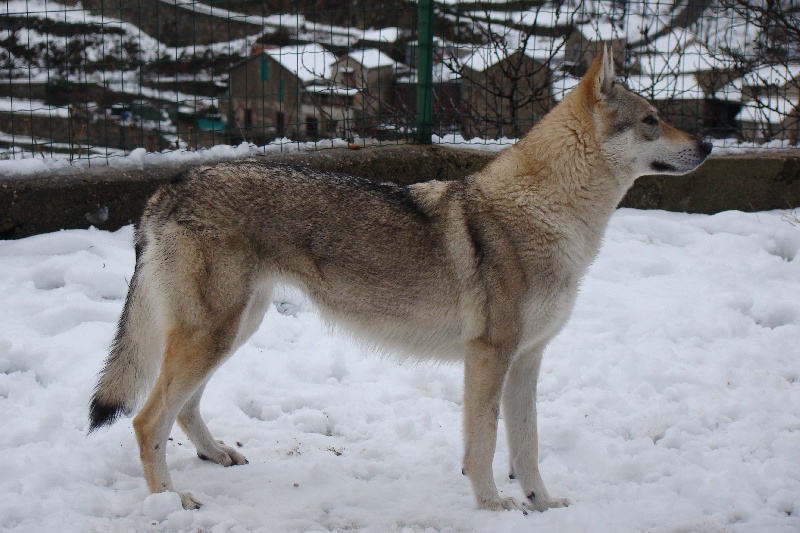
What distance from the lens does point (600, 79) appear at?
3.29m

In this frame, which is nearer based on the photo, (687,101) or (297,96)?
(297,96)

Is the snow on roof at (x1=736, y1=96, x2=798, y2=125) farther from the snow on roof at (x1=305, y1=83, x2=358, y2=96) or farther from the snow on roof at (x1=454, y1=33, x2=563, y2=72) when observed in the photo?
the snow on roof at (x1=305, y1=83, x2=358, y2=96)

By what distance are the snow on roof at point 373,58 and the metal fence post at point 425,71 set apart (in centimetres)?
41

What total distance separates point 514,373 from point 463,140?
10.8 feet

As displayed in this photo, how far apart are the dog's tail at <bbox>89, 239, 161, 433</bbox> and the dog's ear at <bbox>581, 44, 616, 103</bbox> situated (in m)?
1.97

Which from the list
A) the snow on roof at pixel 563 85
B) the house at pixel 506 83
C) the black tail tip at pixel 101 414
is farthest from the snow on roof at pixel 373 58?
the black tail tip at pixel 101 414

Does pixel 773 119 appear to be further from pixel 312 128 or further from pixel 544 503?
pixel 544 503

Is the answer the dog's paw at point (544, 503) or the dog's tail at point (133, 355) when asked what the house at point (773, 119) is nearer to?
the dog's paw at point (544, 503)

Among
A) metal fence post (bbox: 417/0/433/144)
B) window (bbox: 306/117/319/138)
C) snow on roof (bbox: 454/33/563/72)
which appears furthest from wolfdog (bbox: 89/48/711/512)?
snow on roof (bbox: 454/33/563/72)

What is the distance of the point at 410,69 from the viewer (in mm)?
6453

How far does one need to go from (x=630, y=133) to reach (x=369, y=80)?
3.85 m

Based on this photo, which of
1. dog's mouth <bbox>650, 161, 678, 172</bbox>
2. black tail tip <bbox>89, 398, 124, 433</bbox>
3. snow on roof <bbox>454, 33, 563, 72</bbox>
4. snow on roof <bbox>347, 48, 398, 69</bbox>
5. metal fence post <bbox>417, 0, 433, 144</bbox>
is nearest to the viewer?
black tail tip <bbox>89, 398, 124, 433</bbox>

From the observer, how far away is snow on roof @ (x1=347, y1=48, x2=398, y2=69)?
21.0ft

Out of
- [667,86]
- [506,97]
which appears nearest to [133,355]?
[506,97]
